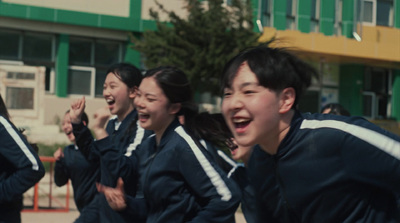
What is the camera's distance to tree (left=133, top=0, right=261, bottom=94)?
62.4 feet

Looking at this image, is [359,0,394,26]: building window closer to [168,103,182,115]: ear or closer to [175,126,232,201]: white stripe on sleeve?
[168,103,182,115]: ear

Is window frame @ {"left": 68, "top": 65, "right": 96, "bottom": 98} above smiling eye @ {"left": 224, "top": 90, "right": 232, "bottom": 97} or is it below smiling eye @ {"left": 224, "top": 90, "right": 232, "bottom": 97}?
above

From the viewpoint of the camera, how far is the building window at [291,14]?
81.1ft

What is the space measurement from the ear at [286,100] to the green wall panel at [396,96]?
86.8 feet

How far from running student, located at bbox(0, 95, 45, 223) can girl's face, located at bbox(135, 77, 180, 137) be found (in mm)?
771

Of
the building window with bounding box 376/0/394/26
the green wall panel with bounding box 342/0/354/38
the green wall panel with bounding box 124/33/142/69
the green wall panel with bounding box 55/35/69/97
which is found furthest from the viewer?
the building window with bounding box 376/0/394/26

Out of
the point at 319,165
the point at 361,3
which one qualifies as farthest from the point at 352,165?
the point at 361,3

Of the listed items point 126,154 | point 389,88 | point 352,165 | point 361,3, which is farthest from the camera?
point 389,88

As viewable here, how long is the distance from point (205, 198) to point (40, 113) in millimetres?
15148

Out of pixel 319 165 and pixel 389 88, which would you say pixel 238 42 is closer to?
pixel 389 88

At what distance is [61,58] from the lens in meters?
21.2

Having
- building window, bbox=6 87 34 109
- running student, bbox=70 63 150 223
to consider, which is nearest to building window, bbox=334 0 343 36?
building window, bbox=6 87 34 109

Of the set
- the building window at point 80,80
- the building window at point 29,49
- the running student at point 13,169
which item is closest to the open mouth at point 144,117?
the running student at point 13,169

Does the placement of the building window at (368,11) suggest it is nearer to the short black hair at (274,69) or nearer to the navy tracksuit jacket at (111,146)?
the navy tracksuit jacket at (111,146)
